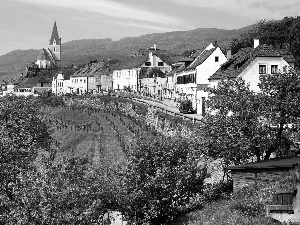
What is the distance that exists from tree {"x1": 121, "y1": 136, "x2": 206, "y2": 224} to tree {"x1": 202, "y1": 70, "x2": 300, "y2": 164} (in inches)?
85.3

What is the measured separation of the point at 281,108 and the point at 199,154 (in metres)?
5.91

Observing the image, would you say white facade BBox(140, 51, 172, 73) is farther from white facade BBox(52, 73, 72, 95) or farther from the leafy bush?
the leafy bush

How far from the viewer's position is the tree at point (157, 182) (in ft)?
97.1

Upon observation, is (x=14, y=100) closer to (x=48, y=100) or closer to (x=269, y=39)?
(x=269, y=39)

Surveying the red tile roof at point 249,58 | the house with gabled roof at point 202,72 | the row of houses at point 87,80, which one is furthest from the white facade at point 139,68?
the red tile roof at point 249,58

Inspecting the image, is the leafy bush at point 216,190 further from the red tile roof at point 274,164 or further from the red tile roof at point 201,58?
the red tile roof at point 201,58

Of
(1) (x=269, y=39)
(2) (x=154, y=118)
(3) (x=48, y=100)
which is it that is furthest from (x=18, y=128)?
(3) (x=48, y=100)

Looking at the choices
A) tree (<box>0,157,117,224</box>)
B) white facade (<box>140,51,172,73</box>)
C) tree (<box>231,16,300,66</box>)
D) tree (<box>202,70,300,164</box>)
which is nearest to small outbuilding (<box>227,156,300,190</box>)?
tree (<box>202,70,300,164</box>)

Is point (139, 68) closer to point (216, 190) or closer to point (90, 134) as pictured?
point (90, 134)

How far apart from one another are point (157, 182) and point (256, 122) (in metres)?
7.49

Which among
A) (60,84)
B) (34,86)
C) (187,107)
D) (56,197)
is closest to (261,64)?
(187,107)

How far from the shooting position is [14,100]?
50031mm

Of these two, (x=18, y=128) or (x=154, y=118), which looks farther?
(x=154, y=118)

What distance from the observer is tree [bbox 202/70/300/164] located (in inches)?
1247
